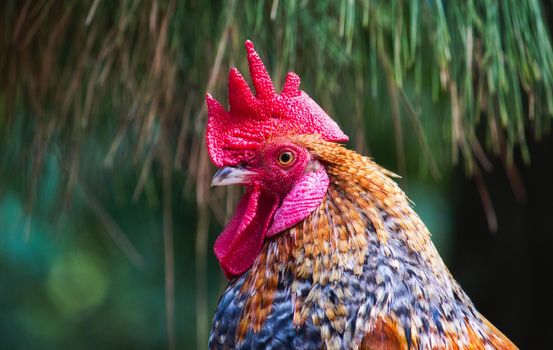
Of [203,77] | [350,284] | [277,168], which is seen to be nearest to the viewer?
[350,284]

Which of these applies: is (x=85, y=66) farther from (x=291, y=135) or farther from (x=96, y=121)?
(x=291, y=135)

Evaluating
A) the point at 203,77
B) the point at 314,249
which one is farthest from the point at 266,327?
the point at 203,77

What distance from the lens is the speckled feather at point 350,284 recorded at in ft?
4.44

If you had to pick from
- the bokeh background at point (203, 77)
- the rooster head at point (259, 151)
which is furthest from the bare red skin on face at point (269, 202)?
the bokeh background at point (203, 77)

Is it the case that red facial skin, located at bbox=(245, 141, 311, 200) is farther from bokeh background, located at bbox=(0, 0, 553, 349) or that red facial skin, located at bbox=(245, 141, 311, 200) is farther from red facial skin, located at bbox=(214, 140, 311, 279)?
bokeh background, located at bbox=(0, 0, 553, 349)

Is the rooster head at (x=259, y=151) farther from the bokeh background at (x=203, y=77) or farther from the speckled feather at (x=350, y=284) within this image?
the bokeh background at (x=203, y=77)

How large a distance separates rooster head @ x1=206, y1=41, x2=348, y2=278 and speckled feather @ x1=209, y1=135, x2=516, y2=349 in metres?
0.03

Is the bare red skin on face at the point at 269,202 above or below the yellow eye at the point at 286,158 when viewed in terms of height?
below

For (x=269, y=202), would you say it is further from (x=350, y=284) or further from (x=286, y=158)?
(x=350, y=284)

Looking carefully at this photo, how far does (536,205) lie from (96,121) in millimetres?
1776

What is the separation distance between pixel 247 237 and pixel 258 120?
232 mm

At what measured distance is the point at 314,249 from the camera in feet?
4.59

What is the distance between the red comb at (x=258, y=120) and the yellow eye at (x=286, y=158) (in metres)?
0.05

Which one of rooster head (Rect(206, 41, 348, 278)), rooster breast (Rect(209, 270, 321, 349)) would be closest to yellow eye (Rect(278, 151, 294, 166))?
rooster head (Rect(206, 41, 348, 278))
